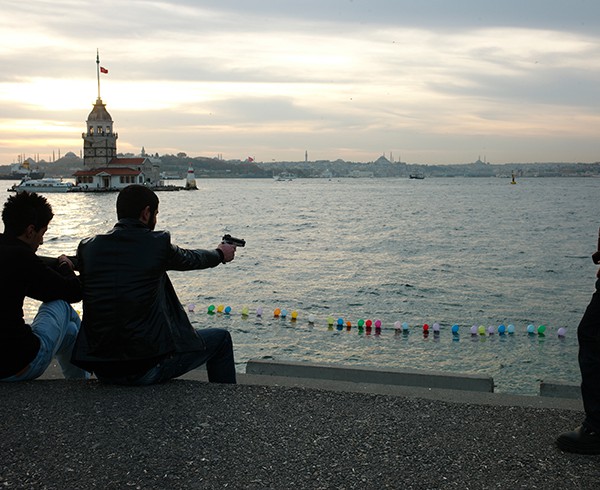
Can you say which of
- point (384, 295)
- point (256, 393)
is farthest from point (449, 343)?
point (256, 393)

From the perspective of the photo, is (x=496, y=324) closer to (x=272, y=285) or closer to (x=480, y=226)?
(x=272, y=285)

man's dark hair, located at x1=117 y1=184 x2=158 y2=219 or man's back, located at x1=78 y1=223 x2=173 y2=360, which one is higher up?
man's dark hair, located at x1=117 y1=184 x2=158 y2=219

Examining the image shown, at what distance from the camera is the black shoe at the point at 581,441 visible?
4.17 m

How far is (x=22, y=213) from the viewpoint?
5105 mm

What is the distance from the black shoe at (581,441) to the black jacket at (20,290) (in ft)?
11.8

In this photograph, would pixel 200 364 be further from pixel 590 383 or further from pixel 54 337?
pixel 590 383

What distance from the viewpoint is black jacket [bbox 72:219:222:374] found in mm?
4926

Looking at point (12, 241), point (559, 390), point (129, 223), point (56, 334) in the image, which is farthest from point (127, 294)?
point (559, 390)

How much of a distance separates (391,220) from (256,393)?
58090mm

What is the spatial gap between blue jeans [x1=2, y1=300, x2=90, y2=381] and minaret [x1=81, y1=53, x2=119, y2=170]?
125645mm

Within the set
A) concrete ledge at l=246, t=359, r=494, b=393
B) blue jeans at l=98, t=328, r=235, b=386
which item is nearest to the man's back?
blue jeans at l=98, t=328, r=235, b=386

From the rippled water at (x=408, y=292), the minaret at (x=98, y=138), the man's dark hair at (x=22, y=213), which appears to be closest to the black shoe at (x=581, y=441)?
the rippled water at (x=408, y=292)

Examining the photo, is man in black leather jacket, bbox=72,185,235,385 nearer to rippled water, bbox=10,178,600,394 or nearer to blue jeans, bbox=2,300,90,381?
blue jeans, bbox=2,300,90,381

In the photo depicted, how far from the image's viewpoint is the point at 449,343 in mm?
14594
